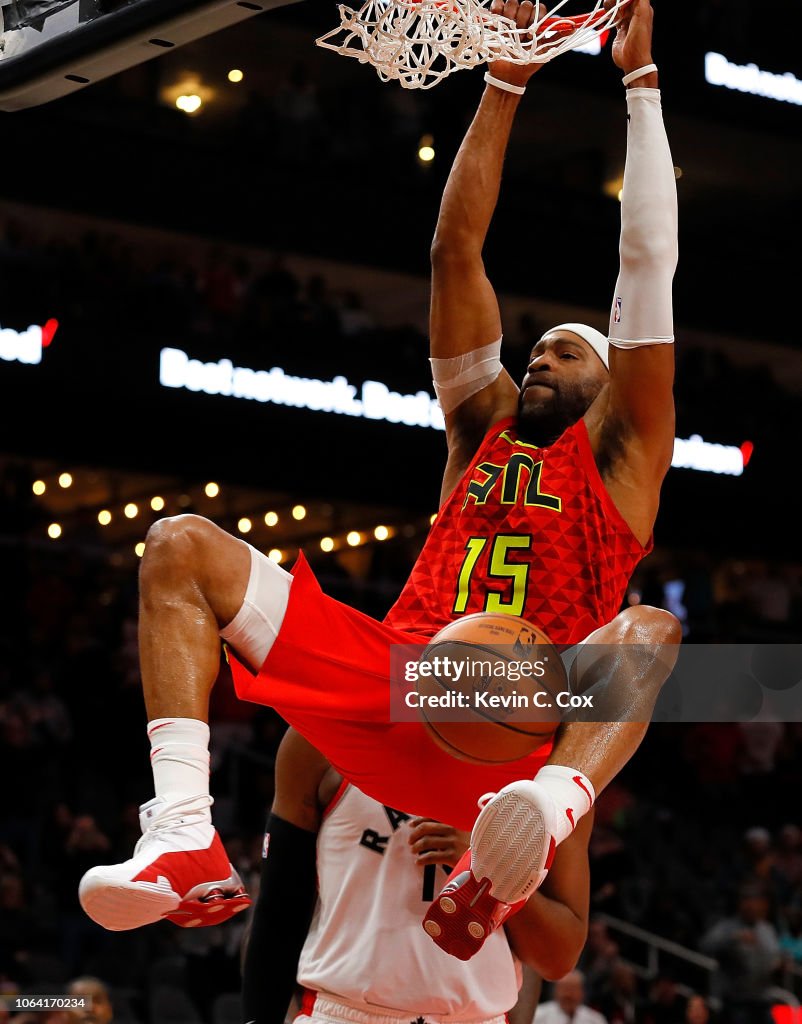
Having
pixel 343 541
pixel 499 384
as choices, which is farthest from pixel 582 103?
pixel 499 384

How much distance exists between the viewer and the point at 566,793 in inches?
143

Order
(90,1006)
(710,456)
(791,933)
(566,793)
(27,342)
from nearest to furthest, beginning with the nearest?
(566,793), (90,1006), (791,933), (27,342), (710,456)

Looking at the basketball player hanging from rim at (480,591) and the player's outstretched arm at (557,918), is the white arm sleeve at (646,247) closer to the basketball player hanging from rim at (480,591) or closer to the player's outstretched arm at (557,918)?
the basketball player hanging from rim at (480,591)

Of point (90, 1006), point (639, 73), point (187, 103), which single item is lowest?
point (90, 1006)

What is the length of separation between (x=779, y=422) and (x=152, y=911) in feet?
48.2

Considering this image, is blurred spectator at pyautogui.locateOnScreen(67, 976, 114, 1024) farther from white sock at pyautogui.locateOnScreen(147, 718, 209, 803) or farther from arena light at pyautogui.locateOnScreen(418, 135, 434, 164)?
arena light at pyautogui.locateOnScreen(418, 135, 434, 164)

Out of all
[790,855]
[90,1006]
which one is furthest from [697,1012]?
[90,1006]

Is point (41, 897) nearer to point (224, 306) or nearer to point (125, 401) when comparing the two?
point (125, 401)

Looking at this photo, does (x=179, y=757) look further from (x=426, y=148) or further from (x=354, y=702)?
(x=426, y=148)

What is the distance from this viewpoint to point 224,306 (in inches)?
Result: 599

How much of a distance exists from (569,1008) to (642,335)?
6313 mm

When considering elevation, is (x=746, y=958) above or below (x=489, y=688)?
below

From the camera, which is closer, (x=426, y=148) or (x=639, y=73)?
(x=639, y=73)

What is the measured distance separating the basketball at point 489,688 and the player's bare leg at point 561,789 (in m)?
0.08
